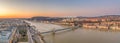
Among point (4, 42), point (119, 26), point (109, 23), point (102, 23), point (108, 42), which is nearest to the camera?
point (4, 42)

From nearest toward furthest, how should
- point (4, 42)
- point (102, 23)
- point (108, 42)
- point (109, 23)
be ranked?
1. point (4, 42)
2. point (108, 42)
3. point (109, 23)
4. point (102, 23)

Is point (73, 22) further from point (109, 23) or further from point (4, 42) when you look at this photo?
point (4, 42)

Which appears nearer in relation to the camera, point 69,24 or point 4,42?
point 4,42

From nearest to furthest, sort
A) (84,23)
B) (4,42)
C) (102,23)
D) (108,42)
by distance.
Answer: (4,42)
(108,42)
(102,23)
(84,23)

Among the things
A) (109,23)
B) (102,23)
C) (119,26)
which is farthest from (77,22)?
(119,26)

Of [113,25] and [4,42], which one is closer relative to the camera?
[4,42]

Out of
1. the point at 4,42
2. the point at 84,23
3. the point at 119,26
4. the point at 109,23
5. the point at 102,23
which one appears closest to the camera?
the point at 4,42

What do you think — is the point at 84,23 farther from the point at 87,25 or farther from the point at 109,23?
the point at 109,23

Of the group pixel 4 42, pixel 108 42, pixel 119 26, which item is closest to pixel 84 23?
pixel 119 26
